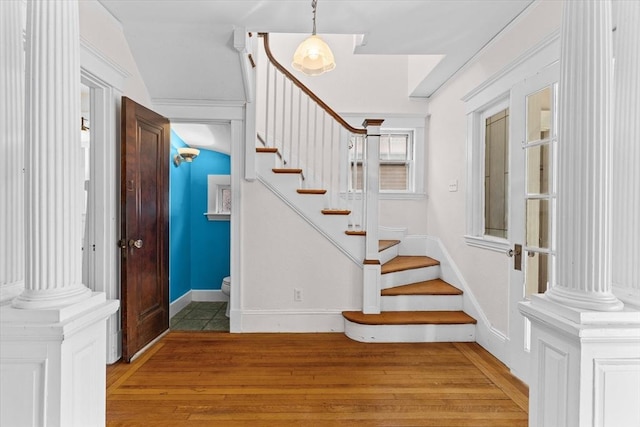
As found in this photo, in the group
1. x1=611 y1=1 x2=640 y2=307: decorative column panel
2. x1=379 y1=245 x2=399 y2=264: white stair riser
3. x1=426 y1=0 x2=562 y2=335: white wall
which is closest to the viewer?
x1=611 y1=1 x2=640 y2=307: decorative column panel

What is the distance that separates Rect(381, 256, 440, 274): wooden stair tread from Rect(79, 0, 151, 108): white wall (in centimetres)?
297

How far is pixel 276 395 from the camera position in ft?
7.45

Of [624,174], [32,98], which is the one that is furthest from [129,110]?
[624,174]

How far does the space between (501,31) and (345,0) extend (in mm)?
1350

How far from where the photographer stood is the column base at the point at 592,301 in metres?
1.27

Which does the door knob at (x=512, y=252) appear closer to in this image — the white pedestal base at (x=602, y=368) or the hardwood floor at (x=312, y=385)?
the hardwood floor at (x=312, y=385)

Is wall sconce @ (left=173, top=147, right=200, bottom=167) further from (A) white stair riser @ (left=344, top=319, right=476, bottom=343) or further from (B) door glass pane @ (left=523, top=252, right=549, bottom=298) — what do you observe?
(B) door glass pane @ (left=523, top=252, right=549, bottom=298)

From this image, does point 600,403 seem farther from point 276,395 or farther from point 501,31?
point 501,31

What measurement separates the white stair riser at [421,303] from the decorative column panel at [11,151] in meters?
2.85

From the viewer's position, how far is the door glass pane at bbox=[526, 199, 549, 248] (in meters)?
2.36

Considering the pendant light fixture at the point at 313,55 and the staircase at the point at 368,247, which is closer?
the pendant light fixture at the point at 313,55

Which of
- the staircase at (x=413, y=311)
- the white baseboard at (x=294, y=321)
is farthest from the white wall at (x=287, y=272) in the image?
the staircase at (x=413, y=311)

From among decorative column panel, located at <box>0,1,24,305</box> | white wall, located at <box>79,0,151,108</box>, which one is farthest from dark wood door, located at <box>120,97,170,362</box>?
decorative column panel, located at <box>0,1,24,305</box>

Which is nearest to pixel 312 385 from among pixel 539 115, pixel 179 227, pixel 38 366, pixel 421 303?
pixel 421 303
